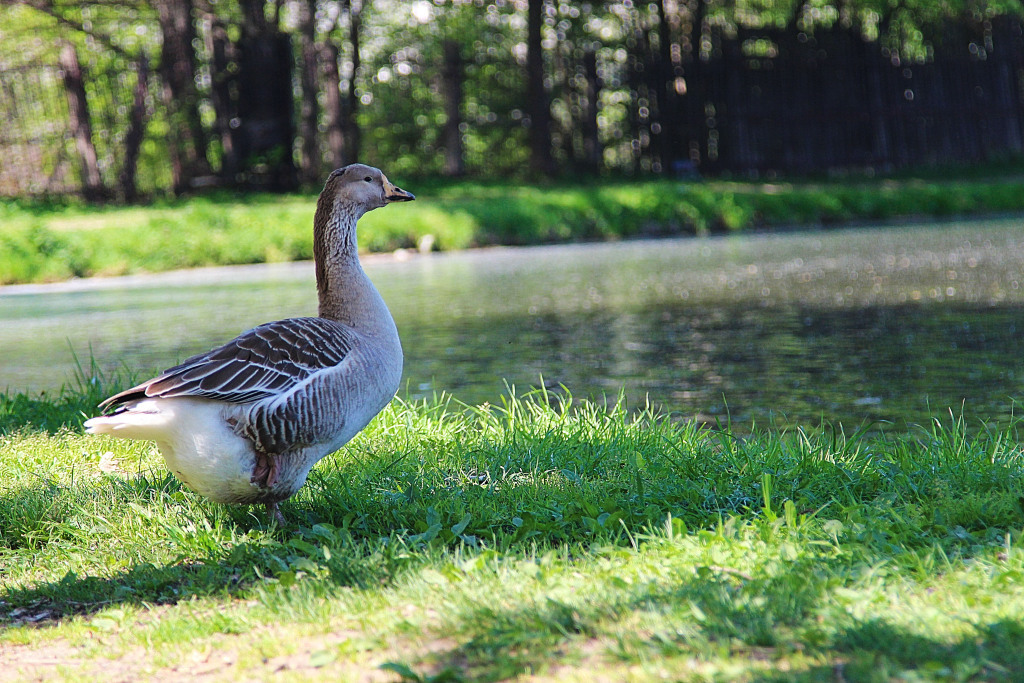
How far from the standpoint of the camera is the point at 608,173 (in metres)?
26.7

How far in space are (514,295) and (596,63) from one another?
1498 centimetres

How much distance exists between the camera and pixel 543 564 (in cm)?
357

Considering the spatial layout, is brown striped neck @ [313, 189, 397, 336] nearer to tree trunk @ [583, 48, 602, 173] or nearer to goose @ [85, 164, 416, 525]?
goose @ [85, 164, 416, 525]

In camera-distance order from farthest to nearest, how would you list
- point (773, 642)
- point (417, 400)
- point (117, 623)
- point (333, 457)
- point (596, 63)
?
point (596, 63) → point (417, 400) → point (333, 457) → point (117, 623) → point (773, 642)

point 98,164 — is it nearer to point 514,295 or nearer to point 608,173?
point 608,173

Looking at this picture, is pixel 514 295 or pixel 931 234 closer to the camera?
pixel 514 295

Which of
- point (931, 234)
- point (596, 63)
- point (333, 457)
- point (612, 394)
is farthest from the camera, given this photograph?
point (596, 63)

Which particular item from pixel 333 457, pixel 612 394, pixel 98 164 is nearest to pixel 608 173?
pixel 98 164

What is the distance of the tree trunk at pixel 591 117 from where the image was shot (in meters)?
25.9

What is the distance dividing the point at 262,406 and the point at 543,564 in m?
1.17

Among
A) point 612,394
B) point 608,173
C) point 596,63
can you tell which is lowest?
point 612,394

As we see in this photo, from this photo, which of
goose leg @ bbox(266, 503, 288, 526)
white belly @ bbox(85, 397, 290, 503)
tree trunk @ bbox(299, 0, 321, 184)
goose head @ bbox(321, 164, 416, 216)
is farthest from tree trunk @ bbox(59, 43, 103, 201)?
white belly @ bbox(85, 397, 290, 503)

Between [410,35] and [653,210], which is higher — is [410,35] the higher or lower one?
the higher one

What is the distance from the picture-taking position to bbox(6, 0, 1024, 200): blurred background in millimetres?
22641
